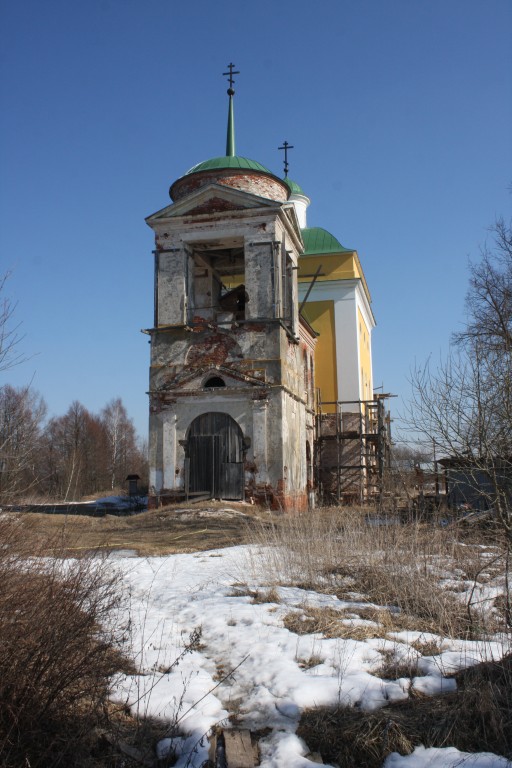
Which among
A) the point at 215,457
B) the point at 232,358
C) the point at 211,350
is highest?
the point at 211,350

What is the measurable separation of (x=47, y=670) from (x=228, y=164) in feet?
62.9

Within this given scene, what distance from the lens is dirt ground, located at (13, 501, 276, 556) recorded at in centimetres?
1094

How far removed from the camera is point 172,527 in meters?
14.7

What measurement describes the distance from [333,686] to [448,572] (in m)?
3.71

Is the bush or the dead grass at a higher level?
the bush

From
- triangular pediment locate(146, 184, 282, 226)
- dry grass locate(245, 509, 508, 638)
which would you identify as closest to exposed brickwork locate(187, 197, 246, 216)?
triangular pediment locate(146, 184, 282, 226)

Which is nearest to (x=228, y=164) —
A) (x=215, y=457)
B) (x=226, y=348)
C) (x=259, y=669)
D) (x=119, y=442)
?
(x=226, y=348)

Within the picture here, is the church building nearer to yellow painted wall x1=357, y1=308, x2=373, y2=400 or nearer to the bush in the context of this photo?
yellow painted wall x1=357, y1=308, x2=373, y2=400

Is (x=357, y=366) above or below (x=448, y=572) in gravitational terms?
above

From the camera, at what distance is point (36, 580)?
13.9 ft

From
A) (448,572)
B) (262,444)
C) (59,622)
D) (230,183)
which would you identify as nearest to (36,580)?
(59,622)

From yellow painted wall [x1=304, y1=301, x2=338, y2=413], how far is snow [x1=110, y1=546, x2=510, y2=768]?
20307mm

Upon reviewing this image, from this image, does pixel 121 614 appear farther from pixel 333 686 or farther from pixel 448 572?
pixel 448 572

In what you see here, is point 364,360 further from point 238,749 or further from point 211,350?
point 238,749
